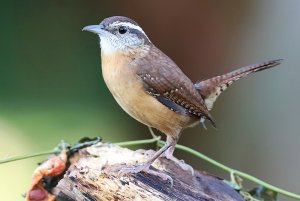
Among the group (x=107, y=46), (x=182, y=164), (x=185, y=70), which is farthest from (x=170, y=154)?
(x=185, y=70)

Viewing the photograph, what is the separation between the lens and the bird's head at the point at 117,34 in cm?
365

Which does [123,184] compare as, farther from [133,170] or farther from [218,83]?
[218,83]

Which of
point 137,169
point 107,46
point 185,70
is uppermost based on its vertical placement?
point 107,46

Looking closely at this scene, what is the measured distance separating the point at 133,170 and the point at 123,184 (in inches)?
4.0

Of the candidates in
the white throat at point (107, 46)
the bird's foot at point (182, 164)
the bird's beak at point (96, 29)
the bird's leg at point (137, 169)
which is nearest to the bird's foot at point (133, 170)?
the bird's leg at point (137, 169)

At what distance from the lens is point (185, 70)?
23.8 feet

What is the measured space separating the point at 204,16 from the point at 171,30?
1.39ft

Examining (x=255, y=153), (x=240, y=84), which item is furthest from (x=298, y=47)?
(x=255, y=153)

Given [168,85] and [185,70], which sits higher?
[168,85]

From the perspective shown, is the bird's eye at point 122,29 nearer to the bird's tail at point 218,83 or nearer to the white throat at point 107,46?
the white throat at point 107,46

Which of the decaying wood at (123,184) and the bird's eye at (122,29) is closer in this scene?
the decaying wood at (123,184)

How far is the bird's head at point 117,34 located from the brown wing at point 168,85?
0.13 metres

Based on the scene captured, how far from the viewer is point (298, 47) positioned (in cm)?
693

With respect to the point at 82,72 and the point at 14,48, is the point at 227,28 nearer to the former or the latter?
the point at 82,72
